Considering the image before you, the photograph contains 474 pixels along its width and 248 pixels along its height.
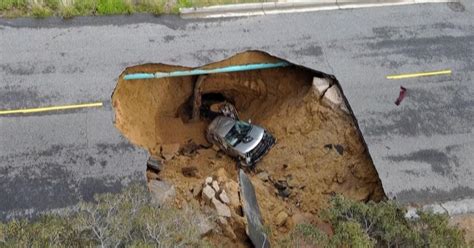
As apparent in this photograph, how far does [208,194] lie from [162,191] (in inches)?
41.2

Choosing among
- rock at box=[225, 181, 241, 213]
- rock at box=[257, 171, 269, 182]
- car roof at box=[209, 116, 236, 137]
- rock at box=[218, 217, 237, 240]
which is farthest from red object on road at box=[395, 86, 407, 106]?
rock at box=[218, 217, 237, 240]

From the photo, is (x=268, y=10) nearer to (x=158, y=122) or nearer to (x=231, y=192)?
(x=158, y=122)

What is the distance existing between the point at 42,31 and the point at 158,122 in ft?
13.1

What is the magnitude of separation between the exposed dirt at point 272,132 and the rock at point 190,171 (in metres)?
0.06

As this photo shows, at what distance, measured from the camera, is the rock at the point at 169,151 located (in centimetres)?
1460

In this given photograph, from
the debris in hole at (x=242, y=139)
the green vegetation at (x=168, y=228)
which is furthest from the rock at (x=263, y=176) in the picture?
the green vegetation at (x=168, y=228)

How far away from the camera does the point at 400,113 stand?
14.3 m

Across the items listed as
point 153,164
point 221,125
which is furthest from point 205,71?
point 153,164

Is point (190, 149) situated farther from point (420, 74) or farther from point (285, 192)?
point (420, 74)

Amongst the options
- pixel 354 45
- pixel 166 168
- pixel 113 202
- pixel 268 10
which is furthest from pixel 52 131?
pixel 354 45

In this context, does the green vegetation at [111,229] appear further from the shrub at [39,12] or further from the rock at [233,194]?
the shrub at [39,12]

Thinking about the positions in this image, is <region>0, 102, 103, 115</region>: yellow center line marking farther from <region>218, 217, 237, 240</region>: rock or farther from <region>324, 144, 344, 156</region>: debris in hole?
<region>324, 144, 344, 156</region>: debris in hole

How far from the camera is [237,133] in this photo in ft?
49.2

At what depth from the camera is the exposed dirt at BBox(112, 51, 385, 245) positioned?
13.4m
